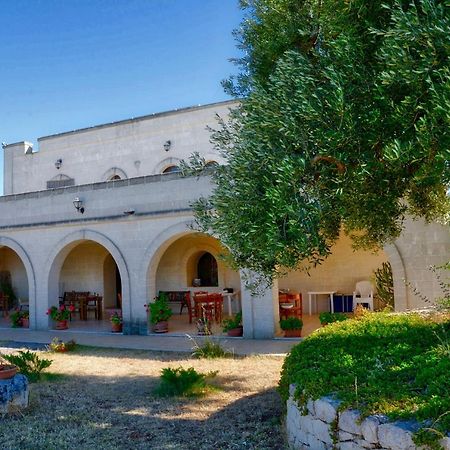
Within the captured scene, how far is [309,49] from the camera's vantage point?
6.51m

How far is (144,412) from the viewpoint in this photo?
6.93 m

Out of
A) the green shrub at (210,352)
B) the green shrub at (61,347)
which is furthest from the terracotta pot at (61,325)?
the green shrub at (210,352)

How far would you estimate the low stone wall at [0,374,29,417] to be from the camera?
22.4 feet

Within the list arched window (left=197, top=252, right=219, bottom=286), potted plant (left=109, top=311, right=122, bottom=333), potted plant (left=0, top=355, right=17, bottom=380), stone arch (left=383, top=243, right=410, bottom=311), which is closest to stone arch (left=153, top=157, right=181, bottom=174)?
arched window (left=197, top=252, right=219, bottom=286)

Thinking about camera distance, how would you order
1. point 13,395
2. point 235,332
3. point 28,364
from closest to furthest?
point 13,395 < point 28,364 < point 235,332

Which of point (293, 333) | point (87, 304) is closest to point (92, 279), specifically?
point (87, 304)

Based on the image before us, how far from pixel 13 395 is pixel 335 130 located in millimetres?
5664

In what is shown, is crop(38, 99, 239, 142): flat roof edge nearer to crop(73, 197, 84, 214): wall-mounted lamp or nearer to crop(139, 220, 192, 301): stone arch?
crop(73, 197, 84, 214): wall-mounted lamp

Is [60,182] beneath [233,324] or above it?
above

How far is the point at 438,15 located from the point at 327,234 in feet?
10.1

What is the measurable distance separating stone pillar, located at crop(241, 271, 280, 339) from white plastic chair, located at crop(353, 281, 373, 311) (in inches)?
111

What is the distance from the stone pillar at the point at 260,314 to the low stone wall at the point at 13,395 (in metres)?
6.06

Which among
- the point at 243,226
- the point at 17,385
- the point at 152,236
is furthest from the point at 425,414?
the point at 152,236

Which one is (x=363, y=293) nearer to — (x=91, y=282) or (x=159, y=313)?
(x=159, y=313)
